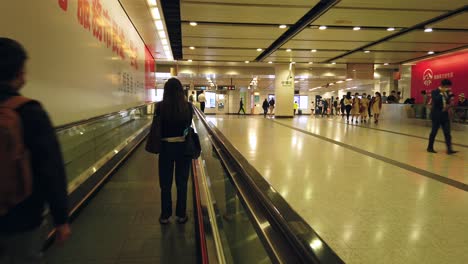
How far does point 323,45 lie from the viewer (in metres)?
15.3

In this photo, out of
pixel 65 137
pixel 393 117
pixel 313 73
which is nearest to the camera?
pixel 65 137

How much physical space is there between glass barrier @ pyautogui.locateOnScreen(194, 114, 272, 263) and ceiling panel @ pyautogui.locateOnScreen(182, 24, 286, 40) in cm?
811

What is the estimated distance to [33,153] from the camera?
4.90ft

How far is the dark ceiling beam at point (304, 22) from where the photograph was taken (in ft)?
30.5

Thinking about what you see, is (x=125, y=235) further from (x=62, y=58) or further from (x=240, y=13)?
(x=240, y=13)

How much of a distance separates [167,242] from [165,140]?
1.03 meters

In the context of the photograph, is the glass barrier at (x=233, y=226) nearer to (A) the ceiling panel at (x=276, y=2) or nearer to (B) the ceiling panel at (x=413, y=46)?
(A) the ceiling panel at (x=276, y=2)

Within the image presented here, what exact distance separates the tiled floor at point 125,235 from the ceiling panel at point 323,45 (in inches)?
435

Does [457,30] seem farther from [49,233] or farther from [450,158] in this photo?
[49,233]

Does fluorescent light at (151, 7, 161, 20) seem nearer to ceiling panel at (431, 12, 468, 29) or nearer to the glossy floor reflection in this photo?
the glossy floor reflection

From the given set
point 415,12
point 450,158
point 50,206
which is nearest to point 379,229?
point 50,206

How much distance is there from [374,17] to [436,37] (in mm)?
4655

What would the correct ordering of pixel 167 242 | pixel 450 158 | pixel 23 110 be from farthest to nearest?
1. pixel 450 158
2. pixel 167 242
3. pixel 23 110

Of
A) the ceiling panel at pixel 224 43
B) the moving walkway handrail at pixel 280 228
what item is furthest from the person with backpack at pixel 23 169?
the ceiling panel at pixel 224 43
